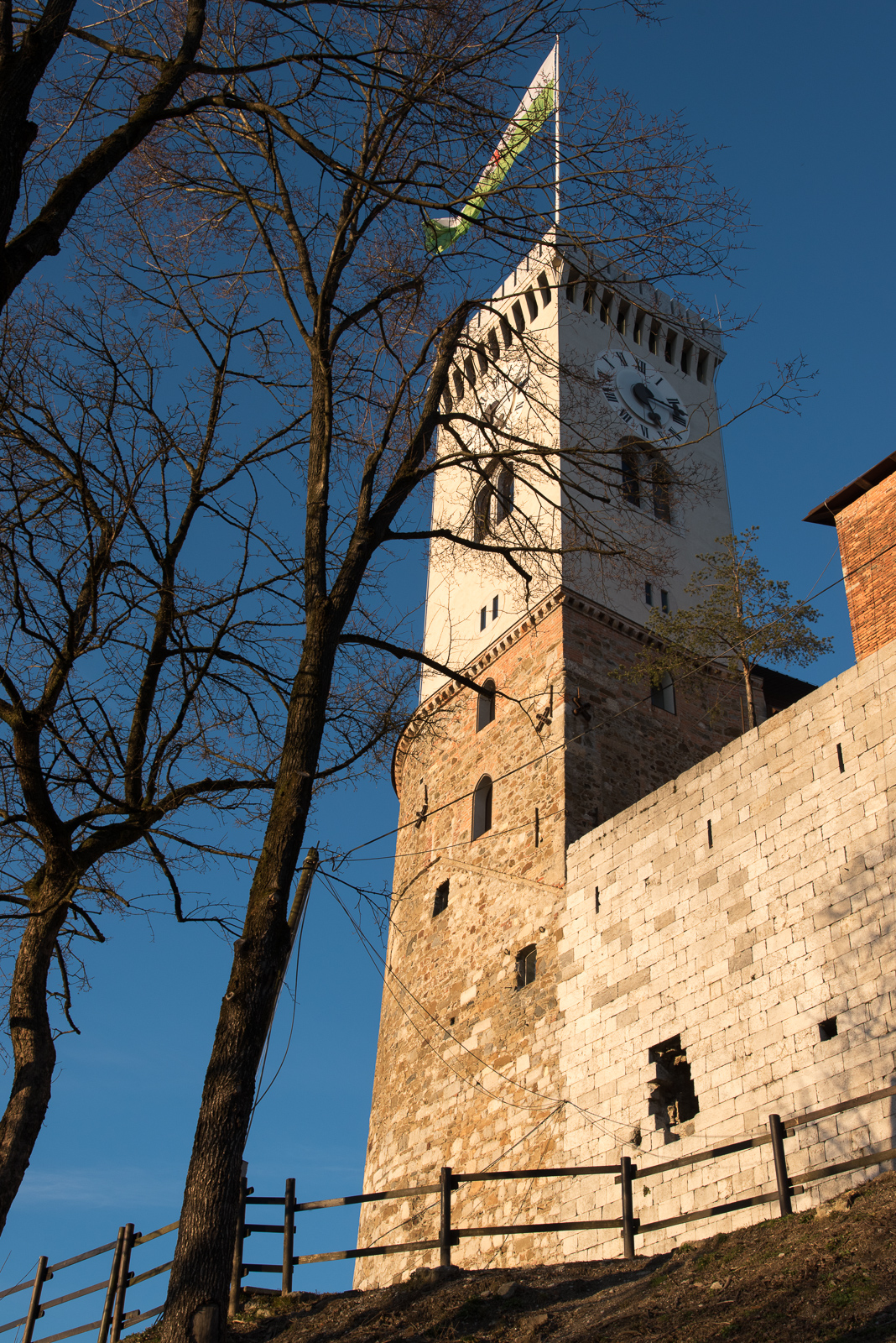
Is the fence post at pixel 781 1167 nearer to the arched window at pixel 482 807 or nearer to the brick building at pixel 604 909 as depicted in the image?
the brick building at pixel 604 909

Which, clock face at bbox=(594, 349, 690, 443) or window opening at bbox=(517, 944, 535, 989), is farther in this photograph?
clock face at bbox=(594, 349, 690, 443)

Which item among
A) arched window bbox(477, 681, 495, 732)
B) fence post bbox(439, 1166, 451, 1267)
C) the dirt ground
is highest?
arched window bbox(477, 681, 495, 732)

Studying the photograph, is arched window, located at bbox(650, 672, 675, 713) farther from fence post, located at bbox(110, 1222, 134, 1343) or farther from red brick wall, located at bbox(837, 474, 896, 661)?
fence post, located at bbox(110, 1222, 134, 1343)

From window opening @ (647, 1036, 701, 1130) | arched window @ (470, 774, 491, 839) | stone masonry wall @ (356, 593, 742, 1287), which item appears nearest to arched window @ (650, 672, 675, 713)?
stone masonry wall @ (356, 593, 742, 1287)

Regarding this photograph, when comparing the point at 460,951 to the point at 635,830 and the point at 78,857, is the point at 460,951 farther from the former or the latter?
the point at 78,857

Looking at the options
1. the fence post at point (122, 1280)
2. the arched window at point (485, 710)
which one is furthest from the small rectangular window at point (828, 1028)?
the arched window at point (485, 710)

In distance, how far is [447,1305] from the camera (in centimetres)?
836

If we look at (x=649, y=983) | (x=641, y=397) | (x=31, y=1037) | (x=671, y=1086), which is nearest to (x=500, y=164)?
(x=31, y=1037)

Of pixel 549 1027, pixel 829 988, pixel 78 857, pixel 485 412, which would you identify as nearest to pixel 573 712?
pixel 549 1027

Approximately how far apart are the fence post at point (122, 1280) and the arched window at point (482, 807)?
9459 mm

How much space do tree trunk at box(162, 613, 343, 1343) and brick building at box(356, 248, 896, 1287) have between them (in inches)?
84.6

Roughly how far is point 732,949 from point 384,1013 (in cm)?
819

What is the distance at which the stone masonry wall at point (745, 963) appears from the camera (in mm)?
11000

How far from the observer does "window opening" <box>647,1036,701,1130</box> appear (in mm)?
12992
